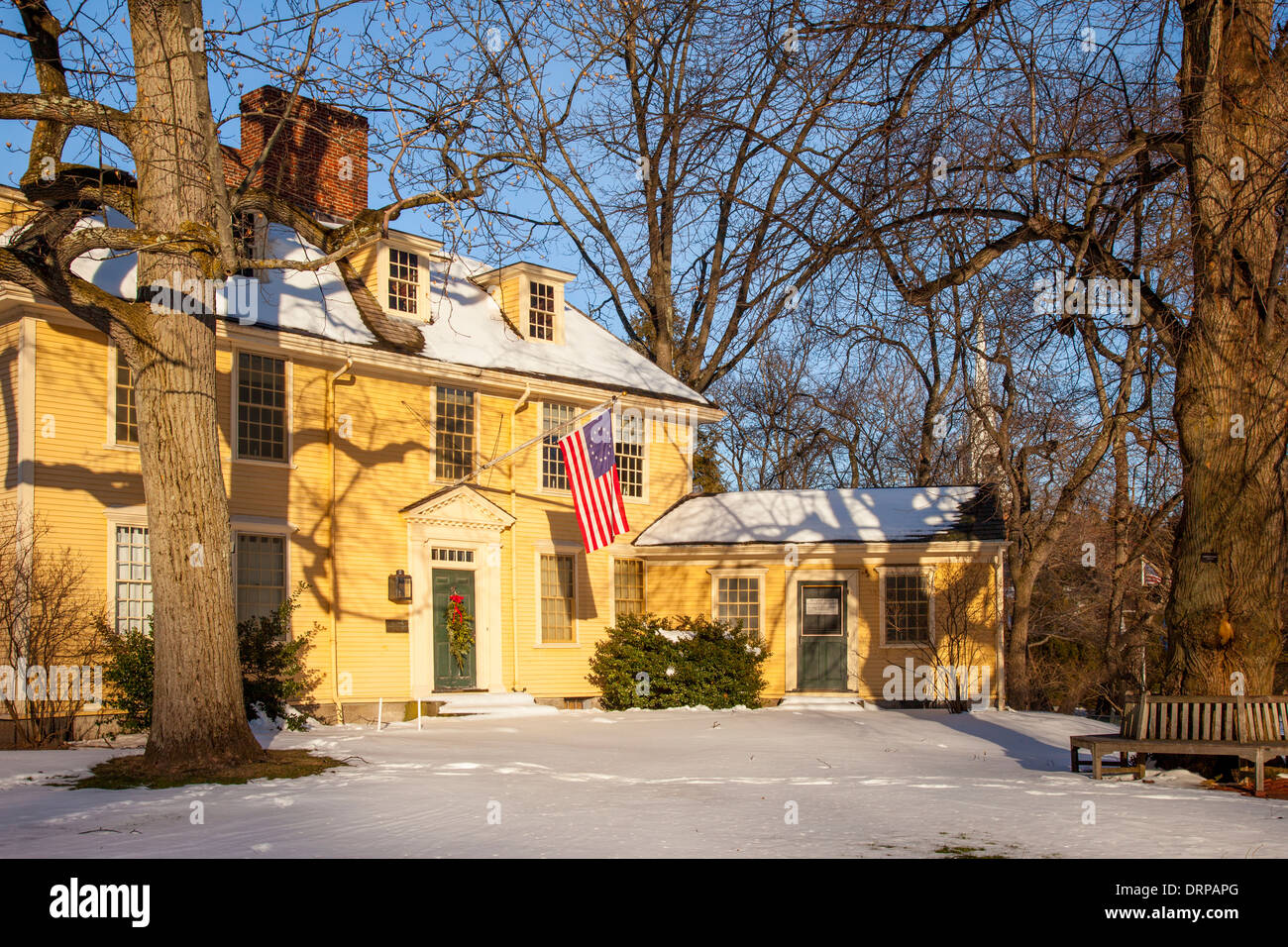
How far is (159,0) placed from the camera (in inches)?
429

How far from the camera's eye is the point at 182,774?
10.3 m

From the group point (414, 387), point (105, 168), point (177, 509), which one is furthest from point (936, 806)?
point (414, 387)

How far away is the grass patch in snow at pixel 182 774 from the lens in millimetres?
10023

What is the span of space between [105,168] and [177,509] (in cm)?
351

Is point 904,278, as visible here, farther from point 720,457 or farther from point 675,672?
point 720,457

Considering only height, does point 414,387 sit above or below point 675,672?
above

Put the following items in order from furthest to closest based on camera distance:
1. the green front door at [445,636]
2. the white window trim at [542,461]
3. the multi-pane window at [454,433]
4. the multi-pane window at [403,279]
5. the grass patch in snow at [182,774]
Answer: the white window trim at [542,461] < the multi-pane window at [403,279] < the multi-pane window at [454,433] < the green front door at [445,636] < the grass patch in snow at [182,774]

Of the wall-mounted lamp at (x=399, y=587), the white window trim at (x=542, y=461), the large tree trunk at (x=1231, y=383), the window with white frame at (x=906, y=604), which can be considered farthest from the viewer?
the window with white frame at (x=906, y=604)

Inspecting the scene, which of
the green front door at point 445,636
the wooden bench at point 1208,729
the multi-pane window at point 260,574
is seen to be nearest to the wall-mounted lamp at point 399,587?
the green front door at point 445,636

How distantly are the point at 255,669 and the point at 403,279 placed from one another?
8.15m

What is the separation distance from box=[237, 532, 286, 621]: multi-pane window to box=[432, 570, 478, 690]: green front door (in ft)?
9.63

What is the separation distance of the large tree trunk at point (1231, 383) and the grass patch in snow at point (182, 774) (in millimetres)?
8175

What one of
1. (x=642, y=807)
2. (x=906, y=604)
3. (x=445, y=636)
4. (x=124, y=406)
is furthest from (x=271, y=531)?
(x=906, y=604)

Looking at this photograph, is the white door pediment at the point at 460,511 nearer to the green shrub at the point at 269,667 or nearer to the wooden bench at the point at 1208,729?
the green shrub at the point at 269,667
